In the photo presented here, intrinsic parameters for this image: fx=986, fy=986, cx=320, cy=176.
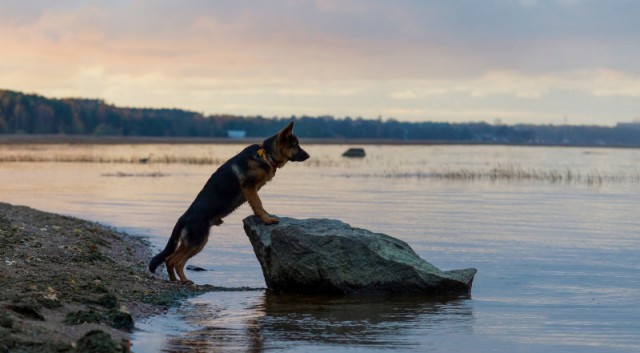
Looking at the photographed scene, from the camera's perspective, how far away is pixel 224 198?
525 inches

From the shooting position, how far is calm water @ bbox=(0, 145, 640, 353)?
10.2 meters

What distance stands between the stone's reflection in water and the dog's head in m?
1.92

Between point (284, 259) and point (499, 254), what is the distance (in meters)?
6.36

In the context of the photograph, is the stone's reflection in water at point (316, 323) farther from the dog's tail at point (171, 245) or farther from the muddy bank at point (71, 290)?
the dog's tail at point (171, 245)

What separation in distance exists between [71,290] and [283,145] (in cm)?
389

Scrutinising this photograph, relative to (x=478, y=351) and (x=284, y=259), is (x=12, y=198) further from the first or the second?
(x=478, y=351)

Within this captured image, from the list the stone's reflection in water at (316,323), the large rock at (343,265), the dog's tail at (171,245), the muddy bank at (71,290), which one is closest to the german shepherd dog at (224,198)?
the dog's tail at (171,245)

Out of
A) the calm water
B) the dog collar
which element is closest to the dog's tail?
the calm water

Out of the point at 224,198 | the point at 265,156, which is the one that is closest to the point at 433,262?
the point at 265,156

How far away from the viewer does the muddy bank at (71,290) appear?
8422 mm

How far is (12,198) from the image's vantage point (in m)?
30.3

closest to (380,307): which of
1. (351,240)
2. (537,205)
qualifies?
(351,240)

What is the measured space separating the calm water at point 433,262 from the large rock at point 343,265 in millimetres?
Answer: 319

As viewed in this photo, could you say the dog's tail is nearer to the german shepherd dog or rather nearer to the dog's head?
the german shepherd dog
